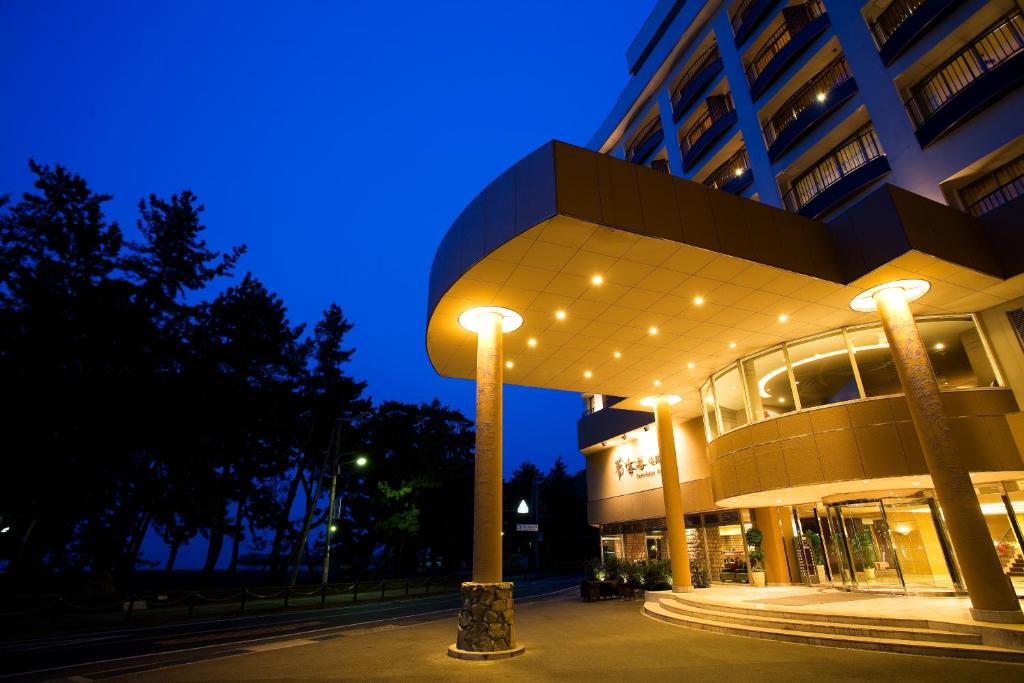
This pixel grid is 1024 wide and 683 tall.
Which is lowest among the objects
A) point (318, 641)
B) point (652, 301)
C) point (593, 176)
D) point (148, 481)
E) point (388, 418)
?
point (318, 641)

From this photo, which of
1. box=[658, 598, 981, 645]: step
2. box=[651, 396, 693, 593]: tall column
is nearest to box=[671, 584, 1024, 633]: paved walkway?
box=[658, 598, 981, 645]: step

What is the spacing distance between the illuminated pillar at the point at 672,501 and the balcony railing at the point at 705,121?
46.5 ft

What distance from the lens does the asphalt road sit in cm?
823

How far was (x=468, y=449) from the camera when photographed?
44.1m

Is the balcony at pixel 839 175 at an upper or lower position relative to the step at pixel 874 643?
upper

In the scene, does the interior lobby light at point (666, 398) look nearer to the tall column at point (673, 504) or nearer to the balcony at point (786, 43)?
the tall column at point (673, 504)

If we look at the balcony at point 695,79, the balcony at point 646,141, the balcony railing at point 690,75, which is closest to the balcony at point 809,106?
the balcony at point 695,79

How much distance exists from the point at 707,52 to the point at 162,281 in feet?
101

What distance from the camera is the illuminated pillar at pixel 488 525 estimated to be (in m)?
8.58

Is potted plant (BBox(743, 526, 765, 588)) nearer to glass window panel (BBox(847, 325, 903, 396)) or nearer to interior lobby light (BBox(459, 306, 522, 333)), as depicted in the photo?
glass window panel (BBox(847, 325, 903, 396))

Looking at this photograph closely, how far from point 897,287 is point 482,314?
31.0ft

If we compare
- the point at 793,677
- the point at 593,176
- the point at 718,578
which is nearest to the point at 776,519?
the point at 718,578

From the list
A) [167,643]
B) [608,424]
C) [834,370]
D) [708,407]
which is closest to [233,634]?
[167,643]

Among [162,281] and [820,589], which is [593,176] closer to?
[820,589]
